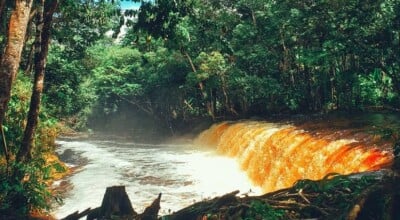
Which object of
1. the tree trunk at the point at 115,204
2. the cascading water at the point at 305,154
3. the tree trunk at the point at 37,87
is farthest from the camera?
the cascading water at the point at 305,154

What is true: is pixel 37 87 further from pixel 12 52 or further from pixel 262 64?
pixel 262 64

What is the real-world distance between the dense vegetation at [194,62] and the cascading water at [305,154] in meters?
3.97

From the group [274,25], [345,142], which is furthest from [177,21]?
[274,25]

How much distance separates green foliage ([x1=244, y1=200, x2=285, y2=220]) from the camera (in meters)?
5.29

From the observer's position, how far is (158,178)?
1731cm

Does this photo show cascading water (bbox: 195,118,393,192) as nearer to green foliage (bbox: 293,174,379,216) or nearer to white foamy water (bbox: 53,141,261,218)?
white foamy water (bbox: 53,141,261,218)

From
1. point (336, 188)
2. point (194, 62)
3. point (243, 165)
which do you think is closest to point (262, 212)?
point (336, 188)

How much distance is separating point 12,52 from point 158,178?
38.9 feet

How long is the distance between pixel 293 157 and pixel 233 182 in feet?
10.1

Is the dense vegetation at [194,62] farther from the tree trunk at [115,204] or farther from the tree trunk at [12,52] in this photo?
the tree trunk at [115,204]

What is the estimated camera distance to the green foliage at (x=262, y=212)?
5.29 meters

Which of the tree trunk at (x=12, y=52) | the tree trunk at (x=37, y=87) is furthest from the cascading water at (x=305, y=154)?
the tree trunk at (x=12, y=52)

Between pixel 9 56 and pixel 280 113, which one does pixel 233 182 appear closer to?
pixel 9 56

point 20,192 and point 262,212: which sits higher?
point 262,212
